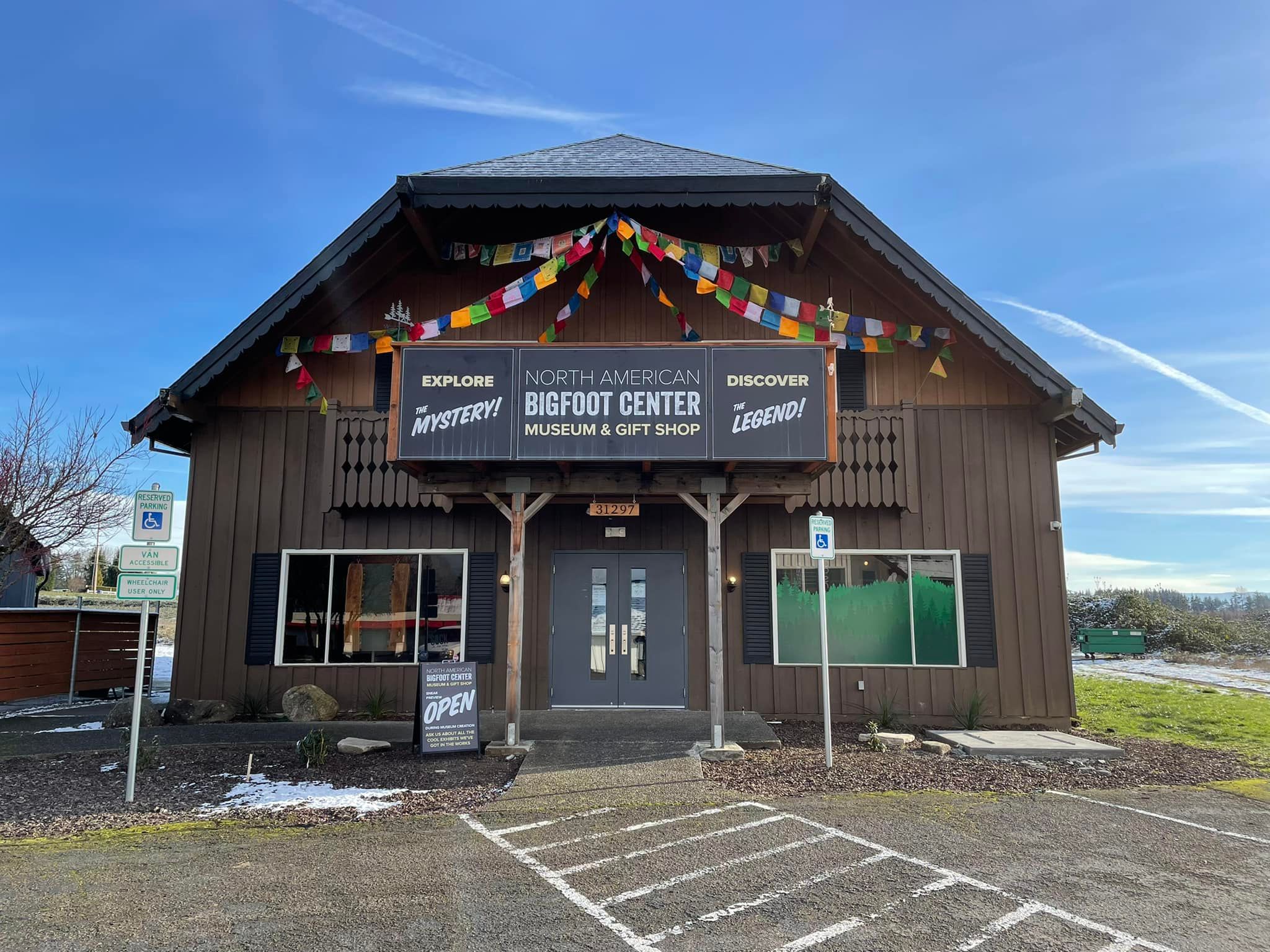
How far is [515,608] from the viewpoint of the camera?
867 cm

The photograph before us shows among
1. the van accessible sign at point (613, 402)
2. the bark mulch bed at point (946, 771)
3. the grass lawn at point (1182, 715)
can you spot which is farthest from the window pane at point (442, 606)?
the grass lawn at point (1182, 715)

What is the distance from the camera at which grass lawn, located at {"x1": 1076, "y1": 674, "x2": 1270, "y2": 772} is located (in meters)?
9.83

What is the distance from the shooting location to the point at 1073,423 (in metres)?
11.3

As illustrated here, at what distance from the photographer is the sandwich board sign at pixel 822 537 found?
8062mm

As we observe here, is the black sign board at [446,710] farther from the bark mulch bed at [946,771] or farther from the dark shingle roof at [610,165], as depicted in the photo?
the dark shingle roof at [610,165]

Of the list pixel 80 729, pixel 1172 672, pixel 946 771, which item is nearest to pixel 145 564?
pixel 80 729

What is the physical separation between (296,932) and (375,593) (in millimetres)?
7446

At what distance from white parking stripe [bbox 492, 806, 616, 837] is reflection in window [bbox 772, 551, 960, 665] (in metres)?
5.17

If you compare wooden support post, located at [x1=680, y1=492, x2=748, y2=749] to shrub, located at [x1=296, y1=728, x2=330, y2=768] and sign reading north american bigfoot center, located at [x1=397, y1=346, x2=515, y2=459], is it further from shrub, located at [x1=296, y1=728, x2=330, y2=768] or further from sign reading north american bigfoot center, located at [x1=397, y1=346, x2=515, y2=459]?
shrub, located at [x1=296, y1=728, x2=330, y2=768]

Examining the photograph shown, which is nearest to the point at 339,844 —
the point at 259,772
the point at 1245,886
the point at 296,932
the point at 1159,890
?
the point at 296,932

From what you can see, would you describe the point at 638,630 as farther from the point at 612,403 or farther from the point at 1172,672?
the point at 1172,672

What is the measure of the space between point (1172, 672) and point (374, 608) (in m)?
18.2

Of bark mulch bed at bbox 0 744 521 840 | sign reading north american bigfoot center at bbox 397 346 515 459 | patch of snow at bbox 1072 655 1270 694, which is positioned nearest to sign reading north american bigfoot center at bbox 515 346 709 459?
sign reading north american bigfoot center at bbox 397 346 515 459

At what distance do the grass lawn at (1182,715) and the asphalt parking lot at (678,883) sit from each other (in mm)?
3894
